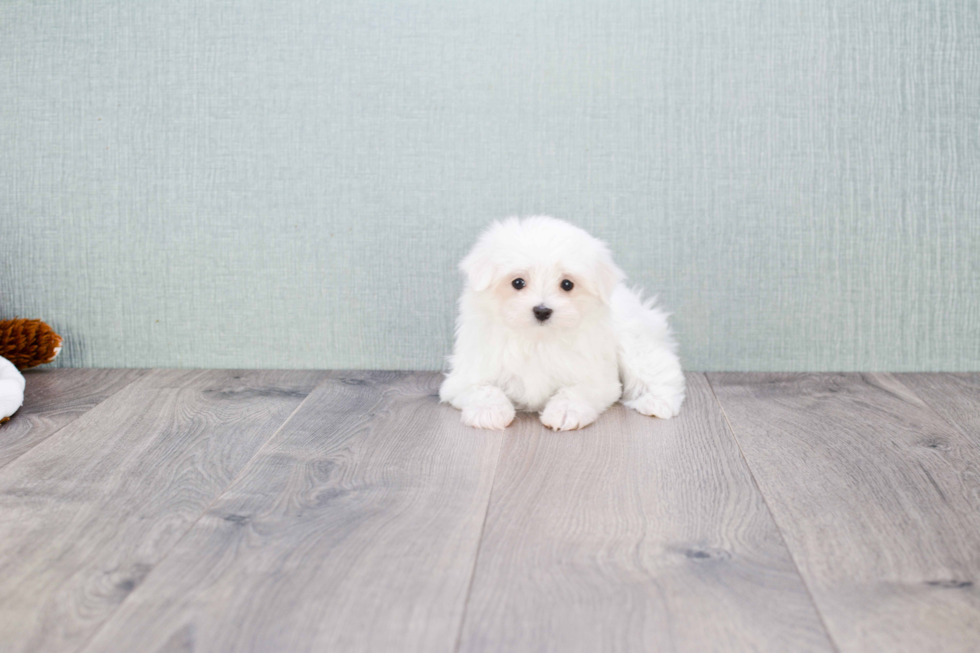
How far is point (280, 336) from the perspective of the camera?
2293mm

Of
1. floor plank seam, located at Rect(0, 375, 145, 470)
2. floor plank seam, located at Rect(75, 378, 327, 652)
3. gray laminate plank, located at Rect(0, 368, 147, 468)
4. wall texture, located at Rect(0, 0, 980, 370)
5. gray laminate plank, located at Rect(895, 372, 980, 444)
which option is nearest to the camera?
floor plank seam, located at Rect(75, 378, 327, 652)

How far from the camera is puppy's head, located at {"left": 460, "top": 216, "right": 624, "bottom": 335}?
1.72 metres

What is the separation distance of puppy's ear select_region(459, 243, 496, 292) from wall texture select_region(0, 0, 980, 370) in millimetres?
428

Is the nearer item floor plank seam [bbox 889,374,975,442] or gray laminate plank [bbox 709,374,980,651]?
gray laminate plank [bbox 709,374,980,651]

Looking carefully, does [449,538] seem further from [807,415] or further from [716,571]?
[807,415]

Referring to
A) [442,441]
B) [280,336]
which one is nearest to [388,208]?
[280,336]

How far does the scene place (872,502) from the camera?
133 centimetres

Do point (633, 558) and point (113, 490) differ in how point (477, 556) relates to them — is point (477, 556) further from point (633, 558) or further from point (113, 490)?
point (113, 490)

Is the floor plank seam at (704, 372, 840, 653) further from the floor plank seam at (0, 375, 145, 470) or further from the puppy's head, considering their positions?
the floor plank seam at (0, 375, 145, 470)

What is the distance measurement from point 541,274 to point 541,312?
0.27 ft

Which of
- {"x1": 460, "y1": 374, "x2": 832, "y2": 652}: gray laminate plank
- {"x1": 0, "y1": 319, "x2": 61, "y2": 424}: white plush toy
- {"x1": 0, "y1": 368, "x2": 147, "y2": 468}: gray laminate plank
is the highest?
{"x1": 0, "y1": 319, "x2": 61, "y2": 424}: white plush toy

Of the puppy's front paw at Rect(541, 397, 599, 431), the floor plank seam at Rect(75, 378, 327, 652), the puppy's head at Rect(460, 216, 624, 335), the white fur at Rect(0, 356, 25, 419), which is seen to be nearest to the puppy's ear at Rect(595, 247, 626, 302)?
the puppy's head at Rect(460, 216, 624, 335)

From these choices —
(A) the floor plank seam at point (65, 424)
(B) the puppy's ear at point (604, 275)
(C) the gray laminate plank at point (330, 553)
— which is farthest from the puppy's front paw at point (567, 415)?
(A) the floor plank seam at point (65, 424)

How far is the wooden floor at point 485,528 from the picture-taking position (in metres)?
0.97
